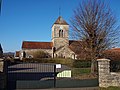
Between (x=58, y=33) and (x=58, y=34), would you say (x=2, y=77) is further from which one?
(x=58, y=33)

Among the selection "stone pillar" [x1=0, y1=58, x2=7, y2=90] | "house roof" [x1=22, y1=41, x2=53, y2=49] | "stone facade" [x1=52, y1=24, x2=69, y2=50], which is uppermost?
"stone facade" [x1=52, y1=24, x2=69, y2=50]

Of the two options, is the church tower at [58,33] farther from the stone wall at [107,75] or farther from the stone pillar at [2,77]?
the stone pillar at [2,77]

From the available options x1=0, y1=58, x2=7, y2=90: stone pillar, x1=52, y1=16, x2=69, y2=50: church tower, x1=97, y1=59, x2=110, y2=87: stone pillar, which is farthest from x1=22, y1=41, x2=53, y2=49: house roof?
x1=0, y1=58, x2=7, y2=90: stone pillar

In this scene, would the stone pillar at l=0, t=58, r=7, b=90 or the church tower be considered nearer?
the stone pillar at l=0, t=58, r=7, b=90

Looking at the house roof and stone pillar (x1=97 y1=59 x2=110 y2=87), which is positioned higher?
the house roof

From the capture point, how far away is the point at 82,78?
13.1 m

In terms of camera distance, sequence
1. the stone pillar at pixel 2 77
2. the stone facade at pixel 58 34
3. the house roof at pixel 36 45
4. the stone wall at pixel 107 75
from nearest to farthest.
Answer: the stone pillar at pixel 2 77 < the stone wall at pixel 107 75 < the stone facade at pixel 58 34 < the house roof at pixel 36 45

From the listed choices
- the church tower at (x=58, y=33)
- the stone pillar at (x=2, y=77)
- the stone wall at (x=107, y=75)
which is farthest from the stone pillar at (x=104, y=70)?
the church tower at (x=58, y=33)

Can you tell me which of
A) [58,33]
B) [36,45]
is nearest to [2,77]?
[58,33]

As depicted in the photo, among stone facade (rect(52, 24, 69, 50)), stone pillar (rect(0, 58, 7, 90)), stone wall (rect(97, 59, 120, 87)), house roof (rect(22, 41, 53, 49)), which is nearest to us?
stone pillar (rect(0, 58, 7, 90))

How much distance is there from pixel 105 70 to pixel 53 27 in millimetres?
59506

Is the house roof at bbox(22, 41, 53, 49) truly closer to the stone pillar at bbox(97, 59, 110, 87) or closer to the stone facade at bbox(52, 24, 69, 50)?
the stone facade at bbox(52, 24, 69, 50)

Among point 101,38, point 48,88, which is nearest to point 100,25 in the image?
point 101,38

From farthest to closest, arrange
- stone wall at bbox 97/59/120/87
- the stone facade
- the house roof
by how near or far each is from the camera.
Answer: the house roof, the stone facade, stone wall at bbox 97/59/120/87
